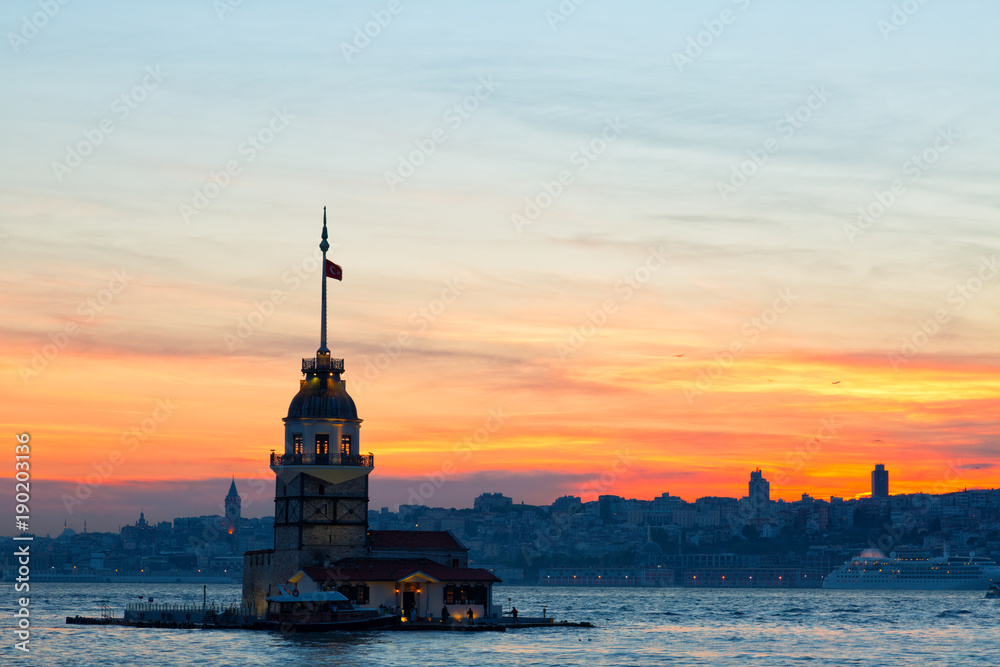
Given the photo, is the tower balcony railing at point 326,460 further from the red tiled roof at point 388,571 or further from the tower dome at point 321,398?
the red tiled roof at point 388,571

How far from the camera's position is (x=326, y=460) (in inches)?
3688

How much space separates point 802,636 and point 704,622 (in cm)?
2308

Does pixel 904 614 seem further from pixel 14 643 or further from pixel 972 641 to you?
pixel 14 643

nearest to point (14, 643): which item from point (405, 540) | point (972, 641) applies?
point (405, 540)

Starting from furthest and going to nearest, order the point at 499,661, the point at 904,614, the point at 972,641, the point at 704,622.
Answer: the point at 904,614 → the point at 704,622 → the point at 972,641 → the point at 499,661

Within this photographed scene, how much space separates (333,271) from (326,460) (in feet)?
40.0

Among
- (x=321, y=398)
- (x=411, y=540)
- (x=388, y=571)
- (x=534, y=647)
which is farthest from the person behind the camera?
(x=411, y=540)

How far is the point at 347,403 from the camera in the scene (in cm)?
9594

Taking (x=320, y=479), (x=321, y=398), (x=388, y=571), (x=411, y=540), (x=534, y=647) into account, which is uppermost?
(x=321, y=398)

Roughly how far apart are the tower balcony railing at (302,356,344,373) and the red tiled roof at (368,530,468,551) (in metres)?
11.2

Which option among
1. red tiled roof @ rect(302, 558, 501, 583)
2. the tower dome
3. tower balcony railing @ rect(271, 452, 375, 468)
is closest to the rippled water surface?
red tiled roof @ rect(302, 558, 501, 583)

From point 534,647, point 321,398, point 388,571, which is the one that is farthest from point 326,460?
point 534,647

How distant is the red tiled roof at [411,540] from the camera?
96.3 metres

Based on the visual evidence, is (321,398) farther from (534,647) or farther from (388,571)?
(534,647)
